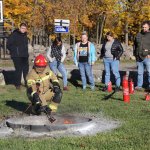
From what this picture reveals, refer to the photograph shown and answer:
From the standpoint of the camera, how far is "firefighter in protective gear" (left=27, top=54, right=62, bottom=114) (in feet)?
29.4

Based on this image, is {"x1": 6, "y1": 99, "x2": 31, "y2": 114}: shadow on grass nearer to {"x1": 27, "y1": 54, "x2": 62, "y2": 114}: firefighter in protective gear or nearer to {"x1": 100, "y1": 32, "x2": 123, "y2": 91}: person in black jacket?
{"x1": 27, "y1": 54, "x2": 62, "y2": 114}: firefighter in protective gear

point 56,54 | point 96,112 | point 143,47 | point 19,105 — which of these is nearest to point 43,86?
point 96,112

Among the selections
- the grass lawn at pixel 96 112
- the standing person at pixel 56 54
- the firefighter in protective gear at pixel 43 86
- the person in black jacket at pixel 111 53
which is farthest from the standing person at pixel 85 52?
the firefighter in protective gear at pixel 43 86

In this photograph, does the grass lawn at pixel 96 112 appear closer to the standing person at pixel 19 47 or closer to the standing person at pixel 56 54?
the standing person at pixel 19 47

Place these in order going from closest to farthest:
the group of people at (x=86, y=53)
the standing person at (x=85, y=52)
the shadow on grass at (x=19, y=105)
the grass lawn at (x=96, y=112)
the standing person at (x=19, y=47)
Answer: the grass lawn at (x=96, y=112) → the shadow on grass at (x=19, y=105) → the group of people at (x=86, y=53) → the standing person at (x=85, y=52) → the standing person at (x=19, y=47)

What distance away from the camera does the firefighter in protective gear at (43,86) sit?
895 cm

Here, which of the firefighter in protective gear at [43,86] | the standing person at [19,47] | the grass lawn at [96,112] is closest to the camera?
the grass lawn at [96,112]

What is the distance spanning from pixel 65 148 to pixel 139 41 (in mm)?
7341

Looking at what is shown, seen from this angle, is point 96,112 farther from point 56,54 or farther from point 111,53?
point 56,54

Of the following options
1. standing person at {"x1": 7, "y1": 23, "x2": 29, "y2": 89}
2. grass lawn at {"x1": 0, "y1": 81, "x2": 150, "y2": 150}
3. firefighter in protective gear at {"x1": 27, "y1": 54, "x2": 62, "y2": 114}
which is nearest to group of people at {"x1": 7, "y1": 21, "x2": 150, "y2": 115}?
standing person at {"x1": 7, "y1": 23, "x2": 29, "y2": 89}

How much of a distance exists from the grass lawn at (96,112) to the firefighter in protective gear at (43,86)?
0.97 metres

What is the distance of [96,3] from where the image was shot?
3844 cm

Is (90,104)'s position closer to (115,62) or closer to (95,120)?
(95,120)

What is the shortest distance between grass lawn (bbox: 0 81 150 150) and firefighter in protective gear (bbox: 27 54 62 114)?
0.97 metres
